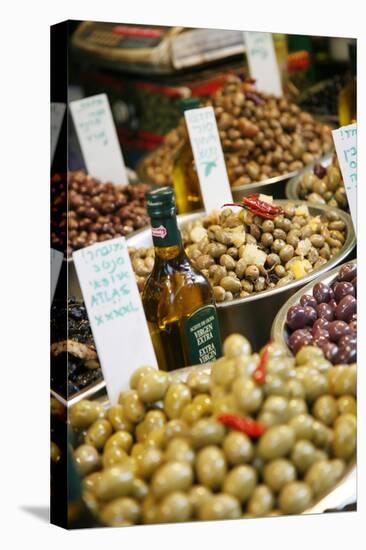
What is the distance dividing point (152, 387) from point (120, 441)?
0.14 metres

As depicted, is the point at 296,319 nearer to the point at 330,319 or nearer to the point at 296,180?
the point at 330,319

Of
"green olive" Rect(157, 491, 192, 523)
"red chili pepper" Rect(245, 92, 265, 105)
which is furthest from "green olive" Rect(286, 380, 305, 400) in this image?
"red chili pepper" Rect(245, 92, 265, 105)

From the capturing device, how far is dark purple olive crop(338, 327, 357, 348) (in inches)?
82.5

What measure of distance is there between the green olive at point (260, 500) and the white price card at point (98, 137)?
1664 mm

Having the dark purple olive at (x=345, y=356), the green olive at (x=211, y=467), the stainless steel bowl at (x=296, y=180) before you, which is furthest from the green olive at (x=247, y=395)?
the stainless steel bowl at (x=296, y=180)

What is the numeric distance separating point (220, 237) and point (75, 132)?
86 cm

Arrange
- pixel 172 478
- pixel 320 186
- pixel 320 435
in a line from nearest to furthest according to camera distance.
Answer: pixel 172 478
pixel 320 435
pixel 320 186

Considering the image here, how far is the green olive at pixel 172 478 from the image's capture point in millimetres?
1763

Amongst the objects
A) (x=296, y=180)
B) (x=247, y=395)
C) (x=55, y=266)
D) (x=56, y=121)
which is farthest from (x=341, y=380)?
(x=296, y=180)

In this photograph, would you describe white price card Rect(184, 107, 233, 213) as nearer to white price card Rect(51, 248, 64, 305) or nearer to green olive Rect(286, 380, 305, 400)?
white price card Rect(51, 248, 64, 305)

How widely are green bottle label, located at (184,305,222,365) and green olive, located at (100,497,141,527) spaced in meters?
0.46

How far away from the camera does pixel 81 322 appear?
2207 millimetres

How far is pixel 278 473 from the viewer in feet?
5.90

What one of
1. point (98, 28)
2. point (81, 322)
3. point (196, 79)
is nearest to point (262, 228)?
point (81, 322)
